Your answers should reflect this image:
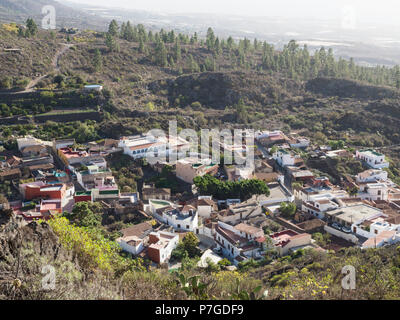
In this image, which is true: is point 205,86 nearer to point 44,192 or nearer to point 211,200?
point 211,200

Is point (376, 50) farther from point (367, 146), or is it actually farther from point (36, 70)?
point (36, 70)

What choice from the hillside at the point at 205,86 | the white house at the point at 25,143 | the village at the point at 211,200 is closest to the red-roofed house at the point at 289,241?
the village at the point at 211,200

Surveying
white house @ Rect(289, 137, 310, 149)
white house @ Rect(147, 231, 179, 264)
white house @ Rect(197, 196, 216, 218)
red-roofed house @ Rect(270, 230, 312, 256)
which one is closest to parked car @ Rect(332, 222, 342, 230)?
red-roofed house @ Rect(270, 230, 312, 256)

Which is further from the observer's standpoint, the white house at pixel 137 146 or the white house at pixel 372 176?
the white house at pixel 137 146

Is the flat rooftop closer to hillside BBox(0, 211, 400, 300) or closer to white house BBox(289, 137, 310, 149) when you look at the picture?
hillside BBox(0, 211, 400, 300)

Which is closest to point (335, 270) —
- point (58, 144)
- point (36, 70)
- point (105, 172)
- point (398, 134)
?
point (105, 172)

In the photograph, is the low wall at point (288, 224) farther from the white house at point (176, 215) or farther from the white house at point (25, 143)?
the white house at point (25, 143)
